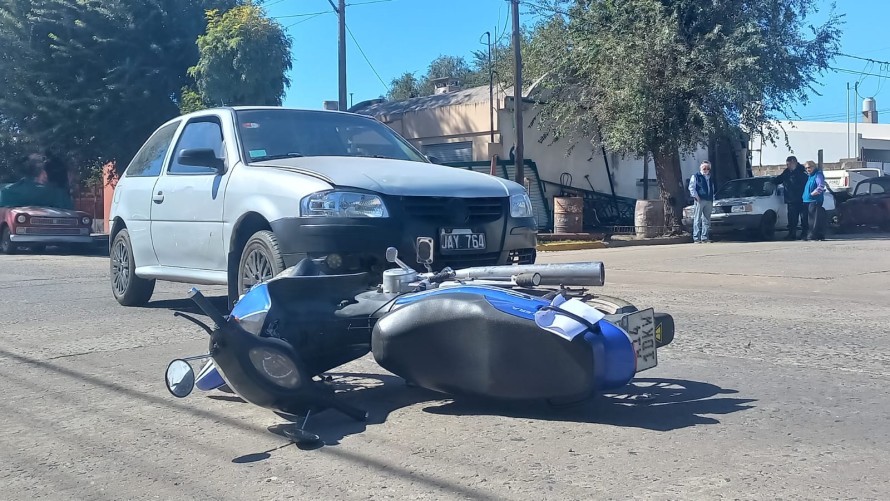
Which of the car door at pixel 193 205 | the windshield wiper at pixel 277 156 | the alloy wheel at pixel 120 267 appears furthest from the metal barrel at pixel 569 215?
the windshield wiper at pixel 277 156

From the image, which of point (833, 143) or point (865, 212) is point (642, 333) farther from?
point (833, 143)

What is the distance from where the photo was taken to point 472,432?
430 cm

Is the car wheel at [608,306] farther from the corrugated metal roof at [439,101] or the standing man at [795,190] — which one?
the corrugated metal roof at [439,101]

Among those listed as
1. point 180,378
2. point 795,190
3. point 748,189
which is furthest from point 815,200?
point 180,378

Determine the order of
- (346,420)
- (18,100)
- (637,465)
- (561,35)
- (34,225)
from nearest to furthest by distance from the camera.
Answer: (637,465), (346,420), (34,225), (561,35), (18,100)

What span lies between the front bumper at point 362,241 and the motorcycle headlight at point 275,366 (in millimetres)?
1390

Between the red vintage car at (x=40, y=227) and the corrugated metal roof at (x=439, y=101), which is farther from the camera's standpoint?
the corrugated metal roof at (x=439, y=101)

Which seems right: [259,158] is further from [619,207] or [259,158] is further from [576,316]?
[619,207]

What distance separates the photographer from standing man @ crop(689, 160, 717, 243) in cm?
1844

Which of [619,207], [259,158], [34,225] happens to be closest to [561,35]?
[619,207]

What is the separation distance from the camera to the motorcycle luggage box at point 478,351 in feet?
13.5

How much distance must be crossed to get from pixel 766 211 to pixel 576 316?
16338 millimetres

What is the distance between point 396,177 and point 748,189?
15.6 m

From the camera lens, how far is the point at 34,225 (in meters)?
20.9
